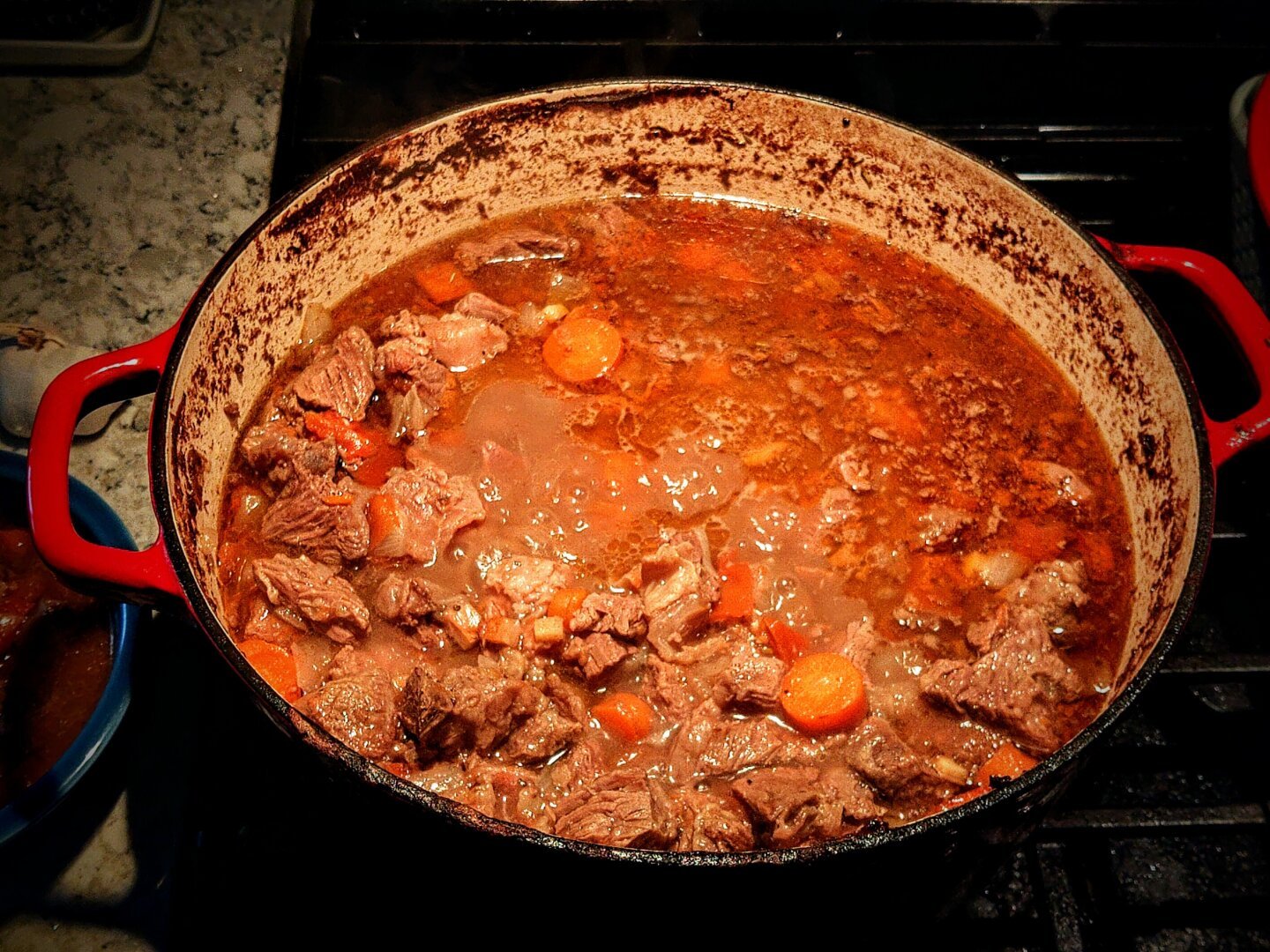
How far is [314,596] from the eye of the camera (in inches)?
79.0

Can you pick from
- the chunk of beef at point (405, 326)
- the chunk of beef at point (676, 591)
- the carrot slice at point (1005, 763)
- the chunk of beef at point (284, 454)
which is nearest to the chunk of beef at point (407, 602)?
the chunk of beef at point (284, 454)

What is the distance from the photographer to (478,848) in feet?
4.79

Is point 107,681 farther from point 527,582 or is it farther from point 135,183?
point 135,183

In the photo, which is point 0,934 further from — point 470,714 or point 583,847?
point 583,847

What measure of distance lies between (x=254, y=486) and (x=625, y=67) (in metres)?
1.83

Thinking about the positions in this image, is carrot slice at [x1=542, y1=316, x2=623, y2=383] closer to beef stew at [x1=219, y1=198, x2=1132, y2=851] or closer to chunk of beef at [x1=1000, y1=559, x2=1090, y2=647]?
beef stew at [x1=219, y1=198, x2=1132, y2=851]

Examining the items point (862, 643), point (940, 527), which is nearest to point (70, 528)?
point (862, 643)

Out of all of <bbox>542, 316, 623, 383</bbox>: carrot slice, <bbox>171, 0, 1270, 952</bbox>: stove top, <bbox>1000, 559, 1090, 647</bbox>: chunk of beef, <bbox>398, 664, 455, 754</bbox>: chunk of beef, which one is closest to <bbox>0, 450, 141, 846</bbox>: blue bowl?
<bbox>171, 0, 1270, 952</bbox>: stove top

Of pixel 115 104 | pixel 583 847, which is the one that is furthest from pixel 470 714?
pixel 115 104

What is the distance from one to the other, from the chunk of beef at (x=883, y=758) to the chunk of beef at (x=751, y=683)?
179 mm

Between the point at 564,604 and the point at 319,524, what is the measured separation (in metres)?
0.57

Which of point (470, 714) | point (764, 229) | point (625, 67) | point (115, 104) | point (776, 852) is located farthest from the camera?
point (115, 104)

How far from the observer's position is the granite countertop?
2982 millimetres

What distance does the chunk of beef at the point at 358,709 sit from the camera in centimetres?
182
